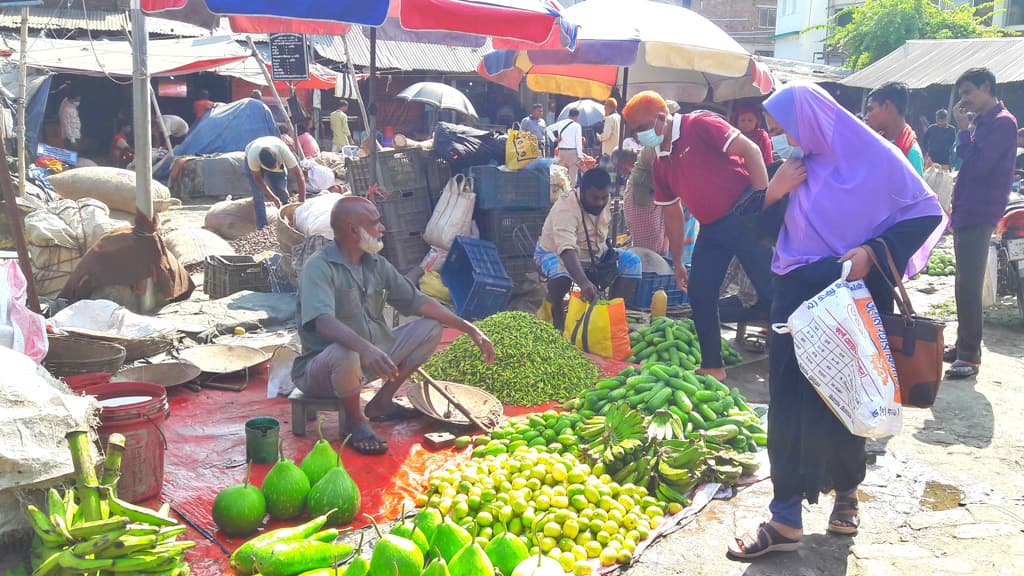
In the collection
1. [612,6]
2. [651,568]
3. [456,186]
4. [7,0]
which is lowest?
[651,568]

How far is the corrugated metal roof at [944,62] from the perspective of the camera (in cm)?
1731

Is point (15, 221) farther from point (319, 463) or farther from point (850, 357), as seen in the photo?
point (850, 357)

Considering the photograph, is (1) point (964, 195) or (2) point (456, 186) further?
(2) point (456, 186)

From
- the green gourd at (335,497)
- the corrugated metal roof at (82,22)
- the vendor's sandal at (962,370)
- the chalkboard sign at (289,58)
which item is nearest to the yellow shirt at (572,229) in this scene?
the vendor's sandal at (962,370)

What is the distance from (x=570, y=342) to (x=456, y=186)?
2286mm

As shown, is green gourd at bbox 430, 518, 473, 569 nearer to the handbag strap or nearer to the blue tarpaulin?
the handbag strap

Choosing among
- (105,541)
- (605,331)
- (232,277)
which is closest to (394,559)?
(105,541)

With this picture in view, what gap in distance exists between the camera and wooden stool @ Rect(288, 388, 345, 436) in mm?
4238

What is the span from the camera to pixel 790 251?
129 inches

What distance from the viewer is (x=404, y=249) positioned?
7766 millimetres

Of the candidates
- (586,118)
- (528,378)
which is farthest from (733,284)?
(586,118)

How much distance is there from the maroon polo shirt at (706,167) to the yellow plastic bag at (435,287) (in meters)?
2.76

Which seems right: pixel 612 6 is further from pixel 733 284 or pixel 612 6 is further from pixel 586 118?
pixel 586 118

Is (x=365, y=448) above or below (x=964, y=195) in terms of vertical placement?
below
